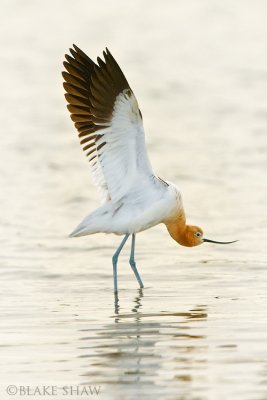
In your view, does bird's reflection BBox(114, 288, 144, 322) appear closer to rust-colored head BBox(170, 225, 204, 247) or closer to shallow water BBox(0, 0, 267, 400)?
shallow water BBox(0, 0, 267, 400)

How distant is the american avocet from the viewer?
38.0 ft

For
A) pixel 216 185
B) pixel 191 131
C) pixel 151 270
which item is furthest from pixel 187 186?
pixel 151 270

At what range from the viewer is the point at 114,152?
471 inches

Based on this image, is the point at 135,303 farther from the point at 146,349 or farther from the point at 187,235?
the point at 146,349

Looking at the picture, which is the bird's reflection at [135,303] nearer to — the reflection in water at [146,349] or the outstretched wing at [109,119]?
the reflection in water at [146,349]

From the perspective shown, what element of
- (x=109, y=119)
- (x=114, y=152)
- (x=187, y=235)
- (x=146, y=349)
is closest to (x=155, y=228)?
(x=187, y=235)

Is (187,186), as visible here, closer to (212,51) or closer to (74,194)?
(74,194)

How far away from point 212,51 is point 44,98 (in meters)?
5.63

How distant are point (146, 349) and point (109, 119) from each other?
301 centimetres

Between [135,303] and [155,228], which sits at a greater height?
[155,228]

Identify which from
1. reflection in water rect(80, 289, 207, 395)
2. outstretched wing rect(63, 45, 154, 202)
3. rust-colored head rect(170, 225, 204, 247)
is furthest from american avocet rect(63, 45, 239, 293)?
reflection in water rect(80, 289, 207, 395)

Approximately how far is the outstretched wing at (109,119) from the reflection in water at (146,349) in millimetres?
1532

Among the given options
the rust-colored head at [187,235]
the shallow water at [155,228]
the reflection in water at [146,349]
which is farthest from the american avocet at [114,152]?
the reflection in water at [146,349]

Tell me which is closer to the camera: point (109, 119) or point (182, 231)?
point (109, 119)
